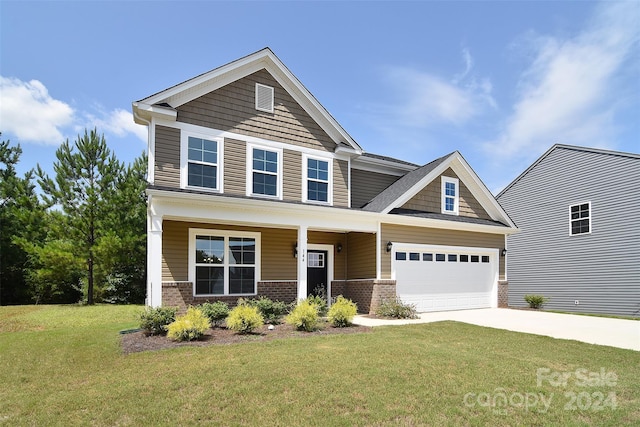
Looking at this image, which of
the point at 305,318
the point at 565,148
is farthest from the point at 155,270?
the point at 565,148

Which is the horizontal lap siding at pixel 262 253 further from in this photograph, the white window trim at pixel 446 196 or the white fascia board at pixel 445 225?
the white window trim at pixel 446 196

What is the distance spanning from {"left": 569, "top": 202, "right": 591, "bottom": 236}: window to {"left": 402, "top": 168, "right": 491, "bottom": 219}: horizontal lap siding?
5523mm

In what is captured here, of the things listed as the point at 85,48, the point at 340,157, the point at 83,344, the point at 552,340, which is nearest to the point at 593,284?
the point at 552,340

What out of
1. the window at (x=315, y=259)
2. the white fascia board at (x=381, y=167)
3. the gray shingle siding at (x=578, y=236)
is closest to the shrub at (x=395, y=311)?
the window at (x=315, y=259)

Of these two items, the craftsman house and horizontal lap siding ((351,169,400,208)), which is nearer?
the craftsman house

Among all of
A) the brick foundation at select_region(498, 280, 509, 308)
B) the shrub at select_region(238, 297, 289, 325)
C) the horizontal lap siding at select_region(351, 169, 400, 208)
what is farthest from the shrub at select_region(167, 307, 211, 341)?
the brick foundation at select_region(498, 280, 509, 308)

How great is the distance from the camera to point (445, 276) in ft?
49.2

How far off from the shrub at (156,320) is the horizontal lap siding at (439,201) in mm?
9293

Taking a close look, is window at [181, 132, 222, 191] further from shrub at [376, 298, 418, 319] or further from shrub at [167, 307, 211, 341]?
shrub at [376, 298, 418, 319]

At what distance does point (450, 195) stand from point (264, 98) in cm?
851

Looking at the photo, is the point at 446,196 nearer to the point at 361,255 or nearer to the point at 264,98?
the point at 361,255

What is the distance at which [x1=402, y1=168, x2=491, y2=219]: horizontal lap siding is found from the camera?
15.3 metres

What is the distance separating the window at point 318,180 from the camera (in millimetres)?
14062

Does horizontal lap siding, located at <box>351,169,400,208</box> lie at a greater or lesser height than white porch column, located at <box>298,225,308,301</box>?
greater
